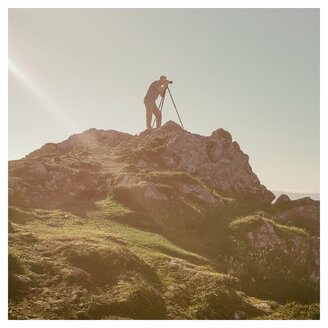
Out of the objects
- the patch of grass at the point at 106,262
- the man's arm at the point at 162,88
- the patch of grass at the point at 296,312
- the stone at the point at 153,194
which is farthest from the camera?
the man's arm at the point at 162,88

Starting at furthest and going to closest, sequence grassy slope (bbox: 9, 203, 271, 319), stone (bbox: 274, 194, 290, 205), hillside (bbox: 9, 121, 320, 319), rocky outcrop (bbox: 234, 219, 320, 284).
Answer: stone (bbox: 274, 194, 290, 205)
rocky outcrop (bbox: 234, 219, 320, 284)
hillside (bbox: 9, 121, 320, 319)
grassy slope (bbox: 9, 203, 271, 319)

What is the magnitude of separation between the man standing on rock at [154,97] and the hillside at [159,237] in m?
3.53

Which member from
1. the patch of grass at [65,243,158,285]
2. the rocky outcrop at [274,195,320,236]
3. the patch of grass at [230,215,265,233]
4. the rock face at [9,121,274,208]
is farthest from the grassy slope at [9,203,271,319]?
the rocky outcrop at [274,195,320,236]

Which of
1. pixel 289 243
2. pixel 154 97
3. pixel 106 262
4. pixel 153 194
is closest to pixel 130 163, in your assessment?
pixel 153 194

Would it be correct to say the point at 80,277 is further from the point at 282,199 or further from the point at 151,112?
the point at 151,112

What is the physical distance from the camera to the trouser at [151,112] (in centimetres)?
3912

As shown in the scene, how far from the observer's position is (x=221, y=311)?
53.1 feet

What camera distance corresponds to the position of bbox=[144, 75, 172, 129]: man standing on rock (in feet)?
123

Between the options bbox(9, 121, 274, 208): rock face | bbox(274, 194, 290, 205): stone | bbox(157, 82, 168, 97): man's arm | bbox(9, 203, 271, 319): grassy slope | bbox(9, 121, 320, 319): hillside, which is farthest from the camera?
bbox(157, 82, 168, 97): man's arm

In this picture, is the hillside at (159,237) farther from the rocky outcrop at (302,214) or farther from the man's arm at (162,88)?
the man's arm at (162,88)

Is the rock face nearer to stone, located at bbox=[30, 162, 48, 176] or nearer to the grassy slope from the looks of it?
stone, located at bbox=[30, 162, 48, 176]

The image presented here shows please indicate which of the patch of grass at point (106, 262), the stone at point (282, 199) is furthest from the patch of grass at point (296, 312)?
the stone at point (282, 199)

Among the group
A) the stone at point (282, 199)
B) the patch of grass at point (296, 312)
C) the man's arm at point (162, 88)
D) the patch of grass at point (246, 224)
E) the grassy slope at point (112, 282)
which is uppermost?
the man's arm at point (162, 88)
